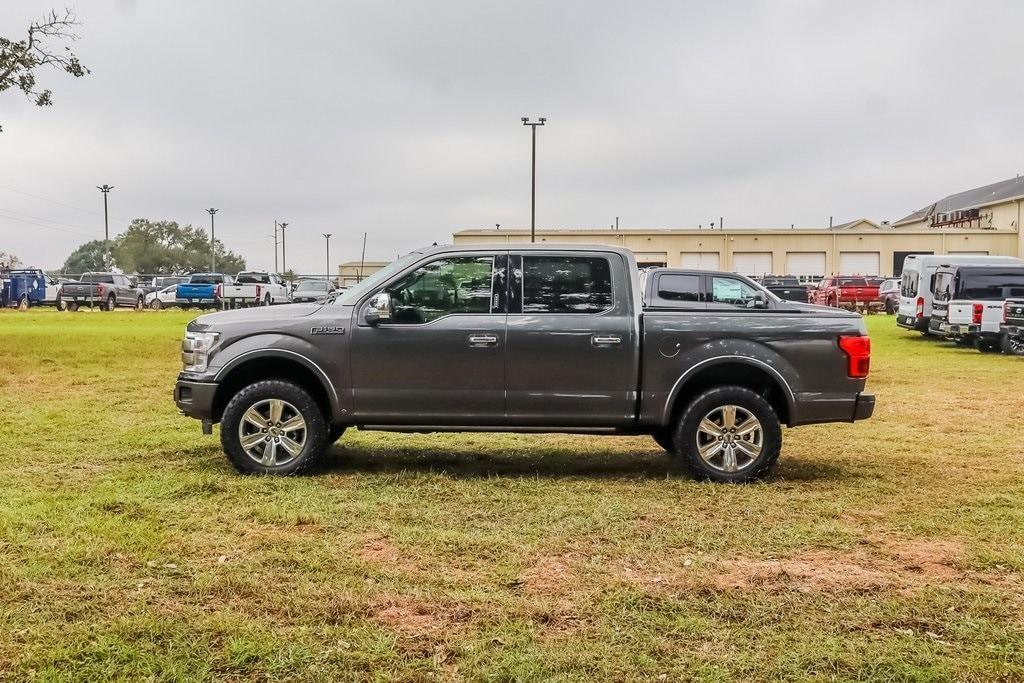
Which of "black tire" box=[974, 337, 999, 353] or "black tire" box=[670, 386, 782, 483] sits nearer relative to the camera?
"black tire" box=[670, 386, 782, 483]

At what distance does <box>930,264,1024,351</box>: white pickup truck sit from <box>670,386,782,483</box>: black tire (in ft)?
51.4

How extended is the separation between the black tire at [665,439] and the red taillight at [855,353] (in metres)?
1.55

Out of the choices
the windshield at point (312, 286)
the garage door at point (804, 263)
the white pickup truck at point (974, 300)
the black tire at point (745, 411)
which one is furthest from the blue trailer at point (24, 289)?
the garage door at point (804, 263)

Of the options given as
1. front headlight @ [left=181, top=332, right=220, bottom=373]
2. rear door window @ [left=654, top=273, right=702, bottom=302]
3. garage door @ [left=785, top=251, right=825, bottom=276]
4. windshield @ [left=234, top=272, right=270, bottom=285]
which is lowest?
front headlight @ [left=181, top=332, right=220, bottom=373]

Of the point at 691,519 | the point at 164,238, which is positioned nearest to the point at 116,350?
the point at 691,519

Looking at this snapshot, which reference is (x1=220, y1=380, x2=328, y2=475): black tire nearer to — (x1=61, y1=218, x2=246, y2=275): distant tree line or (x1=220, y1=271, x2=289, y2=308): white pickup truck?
(x1=220, y1=271, x2=289, y2=308): white pickup truck

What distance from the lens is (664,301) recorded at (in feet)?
50.9

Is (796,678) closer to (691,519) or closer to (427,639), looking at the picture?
(427,639)

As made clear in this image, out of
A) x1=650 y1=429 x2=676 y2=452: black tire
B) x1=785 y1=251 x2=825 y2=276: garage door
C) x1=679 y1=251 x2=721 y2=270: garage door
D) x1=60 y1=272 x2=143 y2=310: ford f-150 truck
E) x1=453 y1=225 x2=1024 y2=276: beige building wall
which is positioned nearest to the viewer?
x1=650 y1=429 x2=676 y2=452: black tire

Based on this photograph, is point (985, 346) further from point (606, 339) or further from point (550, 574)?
point (550, 574)

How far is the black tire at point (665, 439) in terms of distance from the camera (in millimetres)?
7834

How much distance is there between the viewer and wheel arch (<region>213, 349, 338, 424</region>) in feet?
23.5

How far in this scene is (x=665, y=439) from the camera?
8172 millimetres

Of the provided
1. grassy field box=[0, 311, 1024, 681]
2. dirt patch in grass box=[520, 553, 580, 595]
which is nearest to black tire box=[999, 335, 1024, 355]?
grassy field box=[0, 311, 1024, 681]
